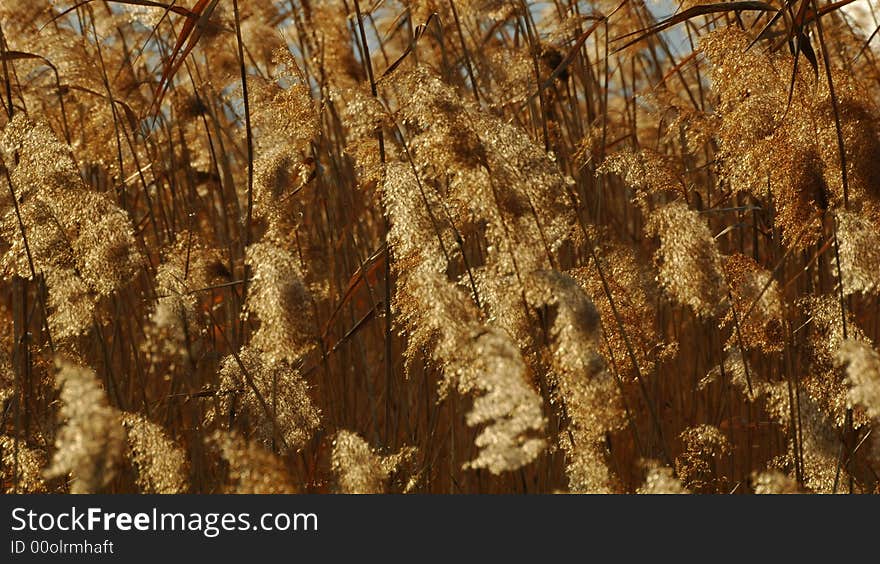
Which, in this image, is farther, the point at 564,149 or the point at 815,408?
the point at 564,149

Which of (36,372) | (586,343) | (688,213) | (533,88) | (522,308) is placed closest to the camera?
(586,343)

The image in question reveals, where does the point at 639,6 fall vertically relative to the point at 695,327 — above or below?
above

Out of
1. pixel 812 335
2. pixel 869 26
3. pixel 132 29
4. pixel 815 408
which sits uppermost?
pixel 132 29

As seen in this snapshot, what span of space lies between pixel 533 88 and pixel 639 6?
792 millimetres

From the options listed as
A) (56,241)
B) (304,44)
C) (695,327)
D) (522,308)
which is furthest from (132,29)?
(522,308)

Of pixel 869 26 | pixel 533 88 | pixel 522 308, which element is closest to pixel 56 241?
pixel 522 308

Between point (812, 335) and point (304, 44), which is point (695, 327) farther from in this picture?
point (304, 44)

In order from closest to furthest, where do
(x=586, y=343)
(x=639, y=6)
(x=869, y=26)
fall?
(x=586, y=343), (x=639, y=6), (x=869, y=26)

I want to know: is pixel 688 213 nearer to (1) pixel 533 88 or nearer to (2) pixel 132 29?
(1) pixel 533 88

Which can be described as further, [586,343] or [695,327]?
[695,327]

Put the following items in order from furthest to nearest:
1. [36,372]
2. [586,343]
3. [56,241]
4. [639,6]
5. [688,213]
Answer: [639,6] < [36,372] < [56,241] < [688,213] < [586,343]

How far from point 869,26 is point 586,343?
8.35ft

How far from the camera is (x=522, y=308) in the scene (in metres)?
1.62

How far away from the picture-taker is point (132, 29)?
3447 millimetres
